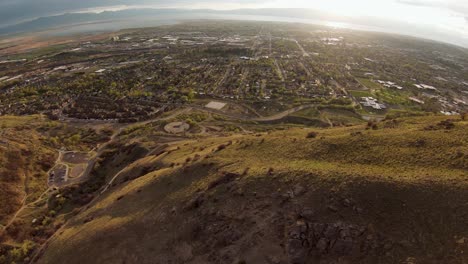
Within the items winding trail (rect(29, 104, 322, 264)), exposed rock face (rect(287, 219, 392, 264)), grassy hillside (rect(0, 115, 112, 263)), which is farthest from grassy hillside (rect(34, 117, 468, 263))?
grassy hillside (rect(0, 115, 112, 263))

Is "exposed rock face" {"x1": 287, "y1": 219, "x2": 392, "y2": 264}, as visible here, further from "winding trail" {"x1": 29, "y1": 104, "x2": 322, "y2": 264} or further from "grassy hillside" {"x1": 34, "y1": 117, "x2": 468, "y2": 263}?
"winding trail" {"x1": 29, "y1": 104, "x2": 322, "y2": 264}

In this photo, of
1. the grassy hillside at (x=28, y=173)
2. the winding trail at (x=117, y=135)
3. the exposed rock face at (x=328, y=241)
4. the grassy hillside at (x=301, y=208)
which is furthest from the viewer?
the grassy hillside at (x=28, y=173)

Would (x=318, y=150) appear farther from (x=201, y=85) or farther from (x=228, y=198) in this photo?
(x=201, y=85)

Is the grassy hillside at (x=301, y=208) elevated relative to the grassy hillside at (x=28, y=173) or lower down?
elevated

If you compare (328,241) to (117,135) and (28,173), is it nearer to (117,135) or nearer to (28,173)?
(28,173)

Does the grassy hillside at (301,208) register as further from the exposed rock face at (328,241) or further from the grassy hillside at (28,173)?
the grassy hillside at (28,173)

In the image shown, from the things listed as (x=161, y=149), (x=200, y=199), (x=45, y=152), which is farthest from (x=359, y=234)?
(x=45, y=152)

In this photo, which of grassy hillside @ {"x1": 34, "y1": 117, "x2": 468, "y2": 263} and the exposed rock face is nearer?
the exposed rock face

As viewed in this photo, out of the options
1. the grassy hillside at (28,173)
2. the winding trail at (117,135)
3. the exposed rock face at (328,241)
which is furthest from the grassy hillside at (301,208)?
the grassy hillside at (28,173)
